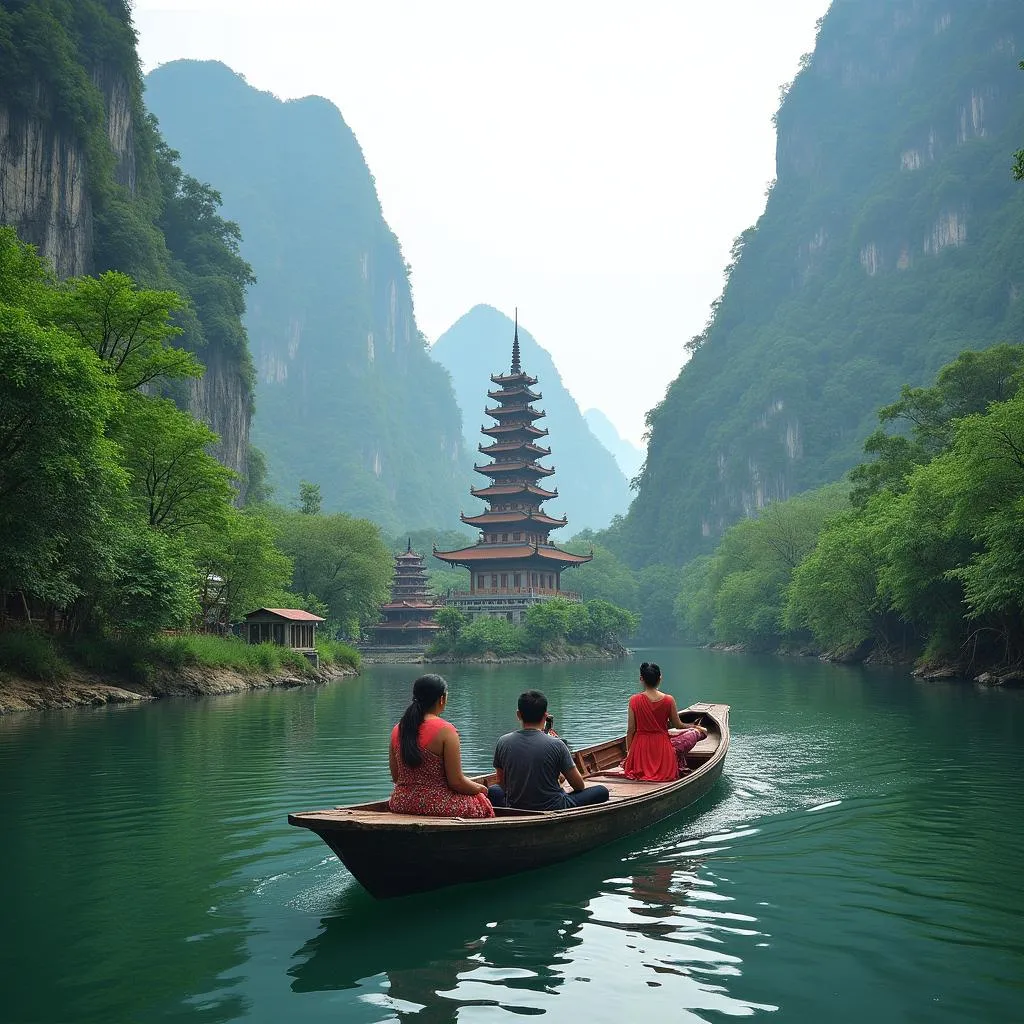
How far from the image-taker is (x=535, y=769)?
295 inches

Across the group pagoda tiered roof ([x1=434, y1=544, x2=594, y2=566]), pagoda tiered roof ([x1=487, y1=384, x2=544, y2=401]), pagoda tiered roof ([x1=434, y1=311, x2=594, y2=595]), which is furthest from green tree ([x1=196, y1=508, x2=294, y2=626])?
pagoda tiered roof ([x1=487, y1=384, x2=544, y2=401])

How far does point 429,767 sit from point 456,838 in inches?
20.7

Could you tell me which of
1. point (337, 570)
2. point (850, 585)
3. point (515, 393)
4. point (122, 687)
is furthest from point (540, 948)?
A: point (515, 393)

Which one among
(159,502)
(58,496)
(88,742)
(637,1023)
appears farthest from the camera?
(159,502)

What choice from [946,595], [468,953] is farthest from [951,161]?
[468,953]

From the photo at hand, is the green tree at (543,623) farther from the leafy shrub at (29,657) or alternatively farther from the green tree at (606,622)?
the leafy shrub at (29,657)

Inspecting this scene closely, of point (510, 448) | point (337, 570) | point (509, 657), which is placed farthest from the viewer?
point (510, 448)

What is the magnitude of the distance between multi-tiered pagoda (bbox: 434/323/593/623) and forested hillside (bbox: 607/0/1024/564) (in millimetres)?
61341

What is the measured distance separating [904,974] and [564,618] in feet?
169

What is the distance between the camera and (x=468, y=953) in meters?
5.71

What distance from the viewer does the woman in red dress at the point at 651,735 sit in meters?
9.45

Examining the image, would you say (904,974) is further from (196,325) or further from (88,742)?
(196,325)

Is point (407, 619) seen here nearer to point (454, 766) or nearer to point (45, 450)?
point (45, 450)

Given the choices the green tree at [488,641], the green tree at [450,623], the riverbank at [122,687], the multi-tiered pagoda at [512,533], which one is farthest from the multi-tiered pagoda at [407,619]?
the riverbank at [122,687]
